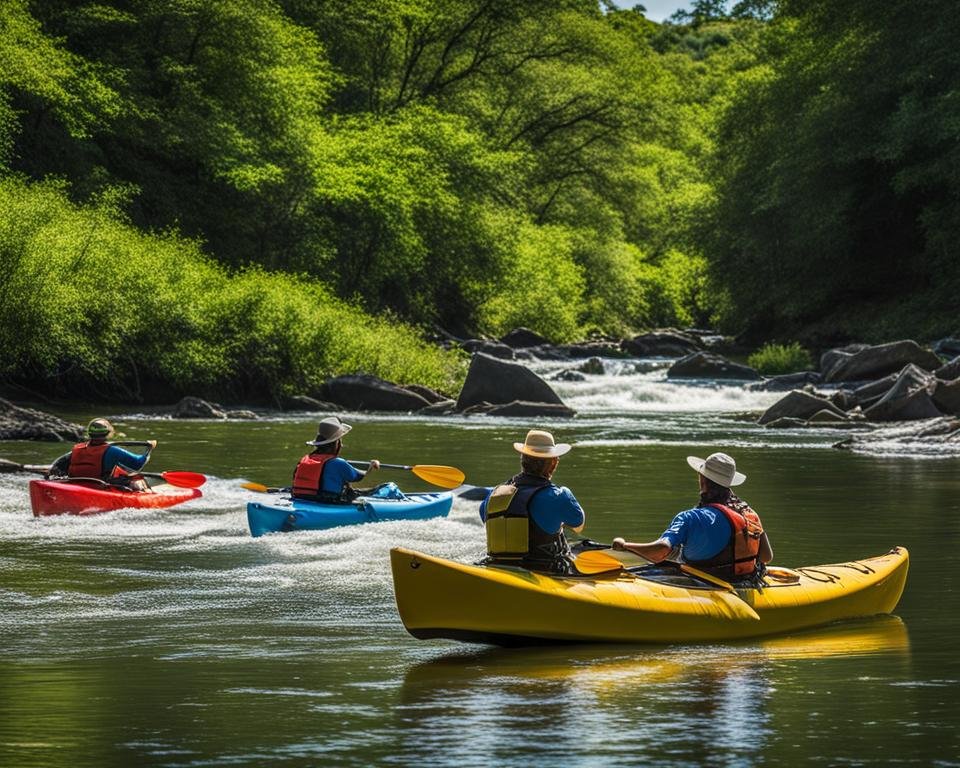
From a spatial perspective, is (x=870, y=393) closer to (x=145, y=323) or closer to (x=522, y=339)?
(x=145, y=323)

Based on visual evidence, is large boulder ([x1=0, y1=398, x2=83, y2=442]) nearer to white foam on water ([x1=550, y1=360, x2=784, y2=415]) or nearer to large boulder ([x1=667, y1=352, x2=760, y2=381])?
white foam on water ([x1=550, y1=360, x2=784, y2=415])

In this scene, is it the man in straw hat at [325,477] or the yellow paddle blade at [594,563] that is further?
the man in straw hat at [325,477]

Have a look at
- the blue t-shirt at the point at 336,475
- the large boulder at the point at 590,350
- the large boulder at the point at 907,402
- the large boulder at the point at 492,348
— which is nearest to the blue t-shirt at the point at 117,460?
the blue t-shirt at the point at 336,475

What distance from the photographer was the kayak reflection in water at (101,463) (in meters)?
13.4

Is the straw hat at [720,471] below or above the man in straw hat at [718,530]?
above

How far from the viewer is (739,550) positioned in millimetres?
8375

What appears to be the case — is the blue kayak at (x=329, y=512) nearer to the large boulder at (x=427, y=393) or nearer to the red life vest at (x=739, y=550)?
the red life vest at (x=739, y=550)

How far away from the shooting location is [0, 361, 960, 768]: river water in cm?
602

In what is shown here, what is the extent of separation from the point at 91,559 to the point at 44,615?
7.40 feet

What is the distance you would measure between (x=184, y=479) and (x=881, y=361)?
55.8ft

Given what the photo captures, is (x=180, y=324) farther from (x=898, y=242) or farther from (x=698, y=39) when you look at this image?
(x=698, y=39)

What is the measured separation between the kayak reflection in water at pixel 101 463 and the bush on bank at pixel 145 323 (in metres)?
10.3

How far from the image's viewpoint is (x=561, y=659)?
770 centimetres

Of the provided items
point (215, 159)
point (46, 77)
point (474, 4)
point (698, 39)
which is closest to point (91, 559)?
point (46, 77)
